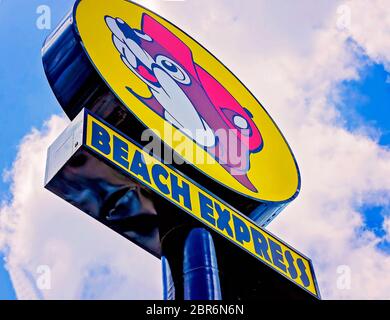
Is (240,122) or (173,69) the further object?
(240,122)

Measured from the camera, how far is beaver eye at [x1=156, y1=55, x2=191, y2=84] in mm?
10916

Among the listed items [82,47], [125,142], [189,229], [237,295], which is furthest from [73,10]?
[237,295]

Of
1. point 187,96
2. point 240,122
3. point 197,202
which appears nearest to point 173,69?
point 187,96

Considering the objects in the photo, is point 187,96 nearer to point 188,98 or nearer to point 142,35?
point 188,98

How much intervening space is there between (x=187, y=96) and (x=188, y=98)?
33mm

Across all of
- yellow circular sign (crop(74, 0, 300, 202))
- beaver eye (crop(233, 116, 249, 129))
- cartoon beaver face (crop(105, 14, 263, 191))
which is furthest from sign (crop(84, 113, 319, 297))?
beaver eye (crop(233, 116, 249, 129))

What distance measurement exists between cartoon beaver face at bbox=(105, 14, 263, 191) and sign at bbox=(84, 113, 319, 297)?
51.3 inches

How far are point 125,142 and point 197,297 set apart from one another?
1.94 metres

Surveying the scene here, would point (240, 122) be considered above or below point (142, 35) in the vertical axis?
below

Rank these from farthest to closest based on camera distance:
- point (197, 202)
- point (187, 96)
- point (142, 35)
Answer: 1. point (142, 35)
2. point (187, 96)
3. point (197, 202)

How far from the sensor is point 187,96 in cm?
1086

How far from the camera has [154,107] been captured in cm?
957

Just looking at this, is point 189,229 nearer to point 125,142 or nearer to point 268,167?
point 125,142

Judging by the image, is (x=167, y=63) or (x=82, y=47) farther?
(x=167, y=63)
